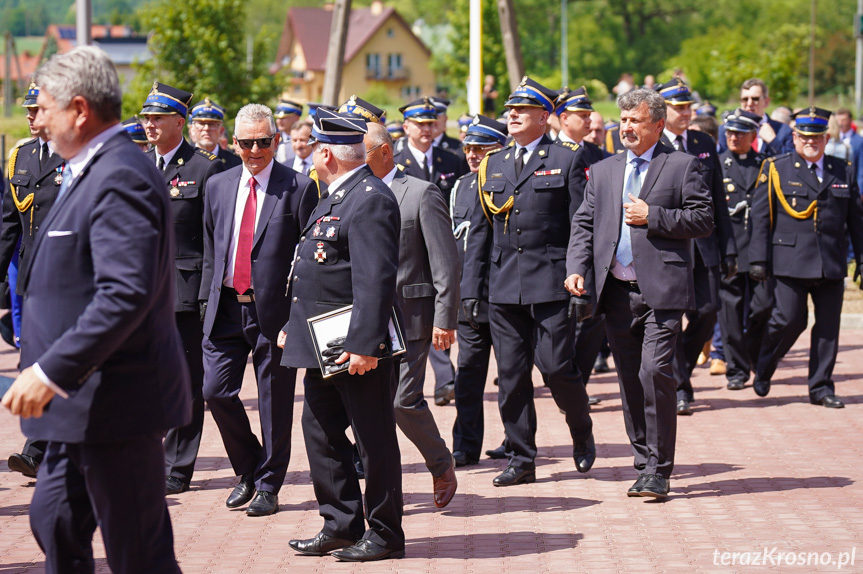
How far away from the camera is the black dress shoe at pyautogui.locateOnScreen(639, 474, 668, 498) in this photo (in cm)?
701

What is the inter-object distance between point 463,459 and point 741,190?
458cm

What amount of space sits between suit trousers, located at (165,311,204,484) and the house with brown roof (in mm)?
103135

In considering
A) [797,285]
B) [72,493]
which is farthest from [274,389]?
[797,285]

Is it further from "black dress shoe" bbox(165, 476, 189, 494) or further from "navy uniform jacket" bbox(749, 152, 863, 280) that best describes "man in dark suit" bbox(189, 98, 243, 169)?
"navy uniform jacket" bbox(749, 152, 863, 280)

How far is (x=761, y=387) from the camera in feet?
34.4

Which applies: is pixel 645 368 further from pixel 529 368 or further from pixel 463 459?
pixel 463 459

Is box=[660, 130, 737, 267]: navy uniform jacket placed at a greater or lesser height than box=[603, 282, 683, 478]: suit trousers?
greater

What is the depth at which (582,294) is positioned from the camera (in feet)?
23.6

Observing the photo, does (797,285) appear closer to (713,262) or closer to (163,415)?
(713,262)

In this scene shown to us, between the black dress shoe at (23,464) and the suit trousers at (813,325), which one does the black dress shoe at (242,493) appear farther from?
the suit trousers at (813,325)

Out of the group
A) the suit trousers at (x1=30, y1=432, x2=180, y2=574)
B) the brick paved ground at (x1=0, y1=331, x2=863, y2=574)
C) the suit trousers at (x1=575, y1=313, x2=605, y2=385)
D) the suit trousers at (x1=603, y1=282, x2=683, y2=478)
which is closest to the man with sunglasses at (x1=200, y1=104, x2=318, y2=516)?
the brick paved ground at (x1=0, y1=331, x2=863, y2=574)

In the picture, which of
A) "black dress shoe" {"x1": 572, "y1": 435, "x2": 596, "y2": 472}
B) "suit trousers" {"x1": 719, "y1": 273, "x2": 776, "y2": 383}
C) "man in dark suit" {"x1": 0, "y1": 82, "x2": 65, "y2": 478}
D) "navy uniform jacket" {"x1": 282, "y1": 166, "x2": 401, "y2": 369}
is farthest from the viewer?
"suit trousers" {"x1": 719, "y1": 273, "x2": 776, "y2": 383}

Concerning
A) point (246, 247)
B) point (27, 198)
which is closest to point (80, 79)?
point (246, 247)

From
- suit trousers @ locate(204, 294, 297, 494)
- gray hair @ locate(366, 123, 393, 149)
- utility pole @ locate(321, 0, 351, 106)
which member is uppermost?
utility pole @ locate(321, 0, 351, 106)
